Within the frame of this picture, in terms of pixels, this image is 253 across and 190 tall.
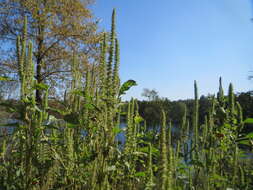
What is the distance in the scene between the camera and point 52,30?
10.4m

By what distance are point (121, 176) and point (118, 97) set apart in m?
0.63

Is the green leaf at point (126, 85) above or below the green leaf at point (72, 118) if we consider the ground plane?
above

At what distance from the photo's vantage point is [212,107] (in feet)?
6.14

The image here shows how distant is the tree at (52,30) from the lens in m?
10.2

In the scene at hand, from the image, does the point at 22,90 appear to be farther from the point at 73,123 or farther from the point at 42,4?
the point at 42,4

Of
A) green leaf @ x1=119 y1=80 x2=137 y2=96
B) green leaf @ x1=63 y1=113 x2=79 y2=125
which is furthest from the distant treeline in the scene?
green leaf @ x1=63 y1=113 x2=79 y2=125

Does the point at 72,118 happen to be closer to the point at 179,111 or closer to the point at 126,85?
the point at 126,85

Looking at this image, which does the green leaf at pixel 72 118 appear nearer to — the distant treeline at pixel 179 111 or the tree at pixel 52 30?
the distant treeline at pixel 179 111

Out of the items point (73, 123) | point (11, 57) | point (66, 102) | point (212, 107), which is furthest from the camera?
point (11, 57)

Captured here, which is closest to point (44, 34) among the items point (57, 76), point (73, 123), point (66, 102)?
point (57, 76)

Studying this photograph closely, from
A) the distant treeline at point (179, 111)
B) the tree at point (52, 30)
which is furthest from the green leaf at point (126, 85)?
the tree at point (52, 30)

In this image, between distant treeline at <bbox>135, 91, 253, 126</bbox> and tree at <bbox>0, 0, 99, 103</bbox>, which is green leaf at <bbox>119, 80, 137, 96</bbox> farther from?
tree at <bbox>0, 0, 99, 103</bbox>

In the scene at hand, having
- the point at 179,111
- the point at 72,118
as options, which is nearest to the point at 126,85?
the point at 72,118

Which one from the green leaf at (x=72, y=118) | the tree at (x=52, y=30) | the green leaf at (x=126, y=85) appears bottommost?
the green leaf at (x=72, y=118)
